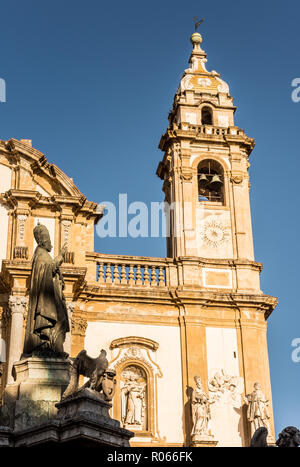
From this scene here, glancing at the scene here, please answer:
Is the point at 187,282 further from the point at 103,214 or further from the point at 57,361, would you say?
the point at 57,361

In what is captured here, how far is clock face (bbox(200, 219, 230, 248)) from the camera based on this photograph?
82.7 feet

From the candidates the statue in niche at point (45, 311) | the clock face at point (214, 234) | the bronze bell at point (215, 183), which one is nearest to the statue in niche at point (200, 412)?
the clock face at point (214, 234)

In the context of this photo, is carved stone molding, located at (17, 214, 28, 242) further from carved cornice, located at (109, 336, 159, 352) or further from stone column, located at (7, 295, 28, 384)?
carved cornice, located at (109, 336, 159, 352)

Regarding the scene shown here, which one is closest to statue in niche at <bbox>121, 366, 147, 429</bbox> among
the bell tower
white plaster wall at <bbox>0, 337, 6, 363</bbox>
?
white plaster wall at <bbox>0, 337, 6, 363</bbox>

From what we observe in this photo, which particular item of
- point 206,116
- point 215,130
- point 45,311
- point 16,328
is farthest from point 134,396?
point 45,311

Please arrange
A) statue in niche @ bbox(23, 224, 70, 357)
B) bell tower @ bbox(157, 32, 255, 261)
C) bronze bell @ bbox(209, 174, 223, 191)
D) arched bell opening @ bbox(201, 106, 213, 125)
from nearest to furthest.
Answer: statue in niche @ bbox(23, 224, 70, 357), bell tower @ bbox(157, 32, 255, 261), bronze bell @ bbox(209, 174, 223, 191), arched bell opening @ bbox(201, 106, 213, 125)

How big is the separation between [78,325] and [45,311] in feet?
38.4

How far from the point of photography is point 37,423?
10477mm

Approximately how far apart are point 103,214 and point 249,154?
5.75 meters

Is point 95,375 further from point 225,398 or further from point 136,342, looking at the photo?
point 225,398

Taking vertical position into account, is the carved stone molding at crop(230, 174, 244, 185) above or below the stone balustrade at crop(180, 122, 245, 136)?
below

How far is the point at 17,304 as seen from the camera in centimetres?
2212

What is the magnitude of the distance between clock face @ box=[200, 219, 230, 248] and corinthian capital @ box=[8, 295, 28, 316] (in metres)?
6.16
